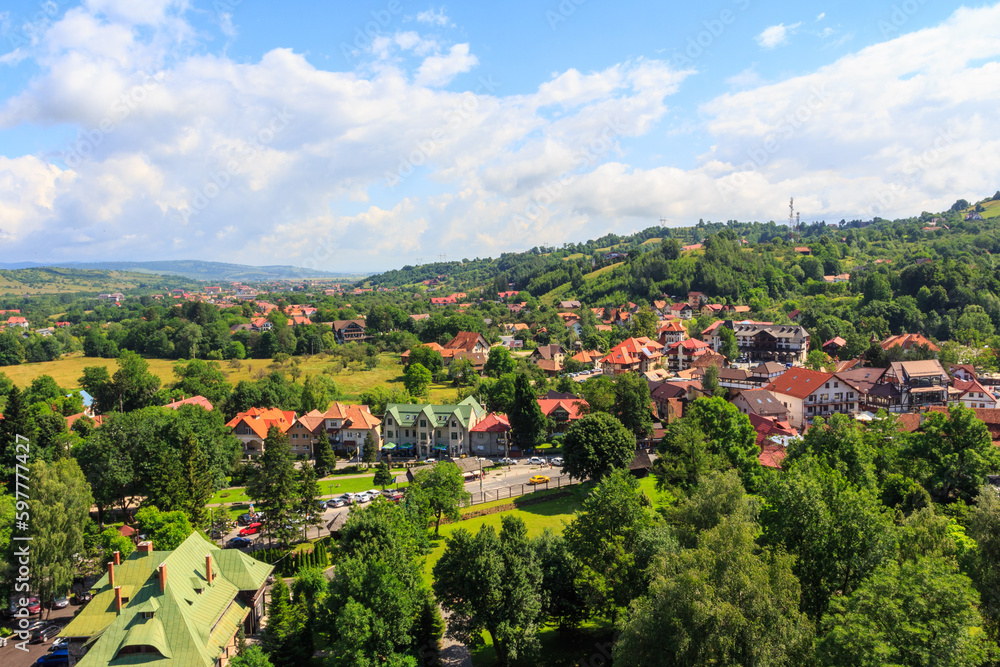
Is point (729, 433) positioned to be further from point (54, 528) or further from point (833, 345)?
point (833, 345)

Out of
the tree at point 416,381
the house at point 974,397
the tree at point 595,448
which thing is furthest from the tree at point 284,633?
the house at point 974,397

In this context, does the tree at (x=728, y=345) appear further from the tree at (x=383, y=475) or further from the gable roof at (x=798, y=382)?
the tree at (x=383, y=475)

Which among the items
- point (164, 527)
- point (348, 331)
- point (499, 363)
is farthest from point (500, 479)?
point (348, 331)

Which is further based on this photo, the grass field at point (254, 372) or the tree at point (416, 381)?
the grass field at point (254, 372)

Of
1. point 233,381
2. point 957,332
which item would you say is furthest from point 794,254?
point 233,381

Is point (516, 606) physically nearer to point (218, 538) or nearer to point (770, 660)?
point (770, 660)

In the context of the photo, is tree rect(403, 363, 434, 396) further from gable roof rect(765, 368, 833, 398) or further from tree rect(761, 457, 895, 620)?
tree rect(761, 457, 895, 620)
